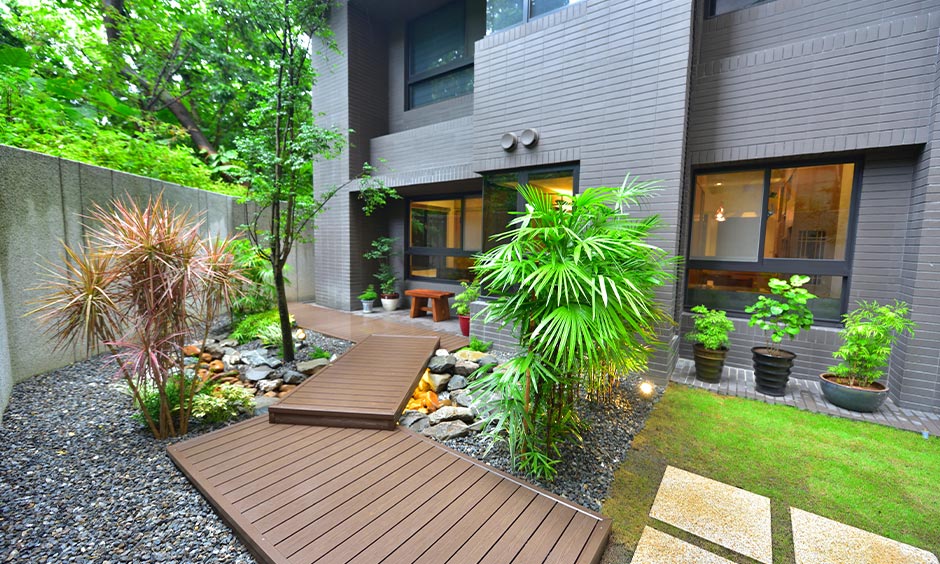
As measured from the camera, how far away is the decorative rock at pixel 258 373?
4.01 metres

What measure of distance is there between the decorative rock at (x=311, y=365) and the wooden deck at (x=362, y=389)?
0.23 m

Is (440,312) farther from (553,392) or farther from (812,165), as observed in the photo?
(812,165)

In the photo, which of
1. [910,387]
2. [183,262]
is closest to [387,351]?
[183,262]

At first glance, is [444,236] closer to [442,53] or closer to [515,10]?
[442,53]

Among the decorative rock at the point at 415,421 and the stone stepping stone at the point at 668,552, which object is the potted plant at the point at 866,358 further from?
the decorative rock at the point at 415,421

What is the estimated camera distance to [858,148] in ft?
12.1

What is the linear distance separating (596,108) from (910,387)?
13.5 feet

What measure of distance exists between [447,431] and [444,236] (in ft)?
17.1

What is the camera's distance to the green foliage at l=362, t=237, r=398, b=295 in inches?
306

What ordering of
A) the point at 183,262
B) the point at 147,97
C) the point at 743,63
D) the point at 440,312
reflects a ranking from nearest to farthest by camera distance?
the point at 183,262, the point at 743,63, the point at 440,312, the point at 147,97

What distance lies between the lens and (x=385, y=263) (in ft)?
27.3

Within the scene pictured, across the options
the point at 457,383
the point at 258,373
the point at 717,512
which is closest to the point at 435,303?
the point at 457,383

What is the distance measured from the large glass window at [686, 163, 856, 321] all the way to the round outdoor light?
218cm

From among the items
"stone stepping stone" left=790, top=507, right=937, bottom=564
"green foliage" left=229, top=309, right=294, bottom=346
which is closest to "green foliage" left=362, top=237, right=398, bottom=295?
"green foliage" left=229, top=309, right=294, bottom=346
